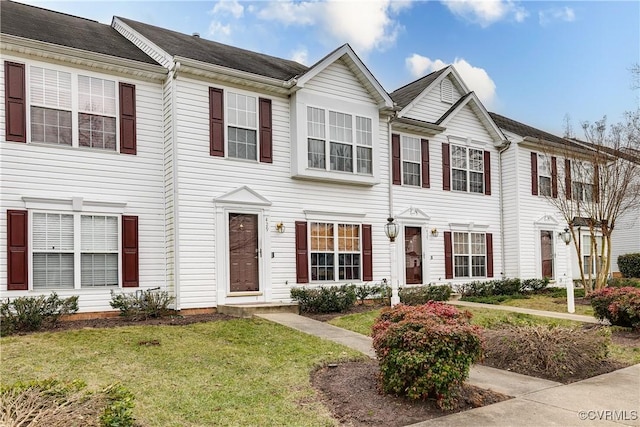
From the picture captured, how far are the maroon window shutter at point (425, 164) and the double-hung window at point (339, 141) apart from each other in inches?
108

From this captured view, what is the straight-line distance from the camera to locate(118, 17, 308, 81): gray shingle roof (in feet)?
42.9

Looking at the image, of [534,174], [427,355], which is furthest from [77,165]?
[534,174]

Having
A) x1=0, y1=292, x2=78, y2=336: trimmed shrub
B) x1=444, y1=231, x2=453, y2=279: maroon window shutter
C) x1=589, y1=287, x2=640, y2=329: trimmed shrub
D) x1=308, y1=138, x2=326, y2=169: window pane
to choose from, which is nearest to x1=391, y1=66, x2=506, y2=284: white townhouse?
x1=444, y1=231, x2=453, y2=279: maroon window shutter

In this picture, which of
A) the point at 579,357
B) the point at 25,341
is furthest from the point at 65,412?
the point at 579,357

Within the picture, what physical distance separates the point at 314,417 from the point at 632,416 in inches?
133

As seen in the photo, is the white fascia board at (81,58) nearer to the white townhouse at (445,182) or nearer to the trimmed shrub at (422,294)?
the white townhouse at (445,182)

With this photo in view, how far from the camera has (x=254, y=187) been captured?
42.8 feet

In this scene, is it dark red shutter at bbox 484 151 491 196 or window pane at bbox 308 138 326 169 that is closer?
window pane at bbox 308 138 326 169

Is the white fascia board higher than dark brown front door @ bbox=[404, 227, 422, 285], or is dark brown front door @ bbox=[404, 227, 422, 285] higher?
the white fascia board

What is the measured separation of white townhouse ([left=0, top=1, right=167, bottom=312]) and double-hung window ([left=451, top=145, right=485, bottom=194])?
33.5ft

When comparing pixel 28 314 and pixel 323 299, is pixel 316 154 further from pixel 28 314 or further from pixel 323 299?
pixel 28 314

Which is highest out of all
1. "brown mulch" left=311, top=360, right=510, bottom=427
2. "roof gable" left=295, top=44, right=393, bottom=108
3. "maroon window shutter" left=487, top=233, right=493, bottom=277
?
"roof gable" left=295, top=44, right=393, bottom=108

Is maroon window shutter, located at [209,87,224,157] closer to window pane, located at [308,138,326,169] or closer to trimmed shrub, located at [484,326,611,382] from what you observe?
window pane, located at [308,138,326,169]

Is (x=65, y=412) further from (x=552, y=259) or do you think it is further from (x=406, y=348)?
(x=552, y=259)
